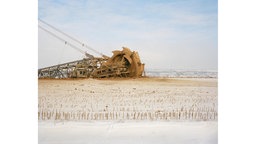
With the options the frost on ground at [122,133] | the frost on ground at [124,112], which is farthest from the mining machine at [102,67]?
the frost on ground at [122,133]

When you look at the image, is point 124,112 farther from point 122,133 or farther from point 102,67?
point 102,67

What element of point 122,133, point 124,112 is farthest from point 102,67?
point 122,133

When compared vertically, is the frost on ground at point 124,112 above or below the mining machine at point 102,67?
below

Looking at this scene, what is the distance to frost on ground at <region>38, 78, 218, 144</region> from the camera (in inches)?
110

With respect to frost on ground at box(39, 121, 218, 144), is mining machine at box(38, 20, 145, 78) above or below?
above

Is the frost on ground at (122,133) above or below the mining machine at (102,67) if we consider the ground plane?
below

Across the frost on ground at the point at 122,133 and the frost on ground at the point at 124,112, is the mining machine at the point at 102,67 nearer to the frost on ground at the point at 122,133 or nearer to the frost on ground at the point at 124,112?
the frost on ground at the point at 124,112

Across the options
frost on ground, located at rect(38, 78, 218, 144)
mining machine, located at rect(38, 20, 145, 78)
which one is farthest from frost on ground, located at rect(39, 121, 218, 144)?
mining machine, located at rect(38, 20, 145, 78)

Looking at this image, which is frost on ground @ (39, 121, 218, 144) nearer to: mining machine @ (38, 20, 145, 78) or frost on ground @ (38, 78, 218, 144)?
frost on ground @ (38, 78, 218, 144)

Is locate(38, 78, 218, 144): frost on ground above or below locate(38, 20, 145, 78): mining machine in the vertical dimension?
below

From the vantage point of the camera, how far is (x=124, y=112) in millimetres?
2842

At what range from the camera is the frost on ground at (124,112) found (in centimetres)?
280

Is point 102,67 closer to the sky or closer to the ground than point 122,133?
closer to the sky
